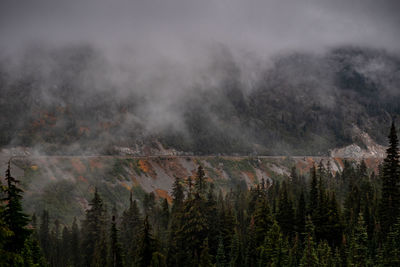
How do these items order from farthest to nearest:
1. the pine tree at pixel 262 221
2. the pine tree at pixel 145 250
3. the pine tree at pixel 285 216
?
the pine tree at pixel 285 216 < the pine tree at pixel 262 221 < the pine tree at pixel 145 250

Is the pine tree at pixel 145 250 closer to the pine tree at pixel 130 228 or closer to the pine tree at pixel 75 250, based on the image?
the pine tree at pixel 130 228

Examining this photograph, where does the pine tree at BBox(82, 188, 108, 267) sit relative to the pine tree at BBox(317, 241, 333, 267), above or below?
above

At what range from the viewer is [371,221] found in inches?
2817

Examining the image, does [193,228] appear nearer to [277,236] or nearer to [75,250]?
[277,236]

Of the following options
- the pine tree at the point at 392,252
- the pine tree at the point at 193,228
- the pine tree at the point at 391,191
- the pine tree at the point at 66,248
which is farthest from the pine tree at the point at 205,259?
the pine tree at the point at 66,248

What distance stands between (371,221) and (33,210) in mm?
132545

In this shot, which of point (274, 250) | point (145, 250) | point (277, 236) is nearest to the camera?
point (145, 250)

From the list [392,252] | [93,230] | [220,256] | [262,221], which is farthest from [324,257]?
[93,230]

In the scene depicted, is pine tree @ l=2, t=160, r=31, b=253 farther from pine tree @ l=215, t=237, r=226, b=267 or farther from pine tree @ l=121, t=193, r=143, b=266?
pine tree @ l=121, t=193, r=143, b=266

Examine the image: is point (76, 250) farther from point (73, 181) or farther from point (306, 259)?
point (73, 181)

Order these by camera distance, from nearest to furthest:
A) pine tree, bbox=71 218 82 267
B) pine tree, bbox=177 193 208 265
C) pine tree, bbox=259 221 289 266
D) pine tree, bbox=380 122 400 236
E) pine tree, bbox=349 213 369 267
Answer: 1. pine tree, bbox=349 213 369 267
2. pine tree, bbox=259 221 289 266
3. pine tree, bbox=380 122 400 236
4. pine tree, bbox=177 193 208 265
5. pine tree, bbox=71 218 82 267

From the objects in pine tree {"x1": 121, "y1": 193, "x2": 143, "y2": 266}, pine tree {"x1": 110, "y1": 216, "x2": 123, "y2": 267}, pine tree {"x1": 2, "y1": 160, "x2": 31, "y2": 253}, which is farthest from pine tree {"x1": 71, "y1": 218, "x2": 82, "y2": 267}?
pine tree {"x1": 2, "y1": 160, "x2": 31, "y2": 253}

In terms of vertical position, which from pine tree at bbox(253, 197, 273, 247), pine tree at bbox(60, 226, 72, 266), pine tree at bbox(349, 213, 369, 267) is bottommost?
pine tree at bbox(60, 226, 72, 266)

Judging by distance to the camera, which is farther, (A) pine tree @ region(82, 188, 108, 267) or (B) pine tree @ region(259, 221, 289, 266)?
(A) pine tree @ region(82, 188, 108, 267)
